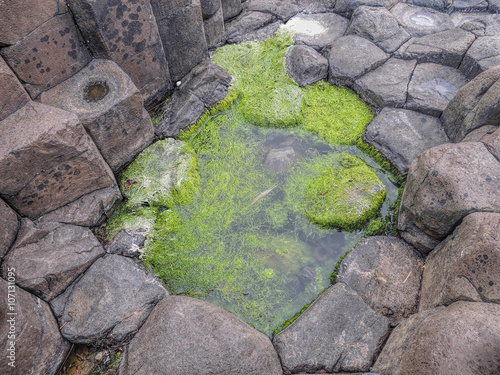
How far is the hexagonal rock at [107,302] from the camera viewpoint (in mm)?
2385

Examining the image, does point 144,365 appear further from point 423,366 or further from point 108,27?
point 108,27

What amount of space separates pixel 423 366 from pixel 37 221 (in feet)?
9.38

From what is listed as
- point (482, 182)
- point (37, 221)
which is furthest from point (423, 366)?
point (37, 221)

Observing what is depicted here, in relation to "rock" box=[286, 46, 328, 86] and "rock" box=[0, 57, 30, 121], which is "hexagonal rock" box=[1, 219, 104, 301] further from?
"rock" box=[286, 46, 328, 86]

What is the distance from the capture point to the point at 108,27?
2959mm

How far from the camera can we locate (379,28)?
4.12m

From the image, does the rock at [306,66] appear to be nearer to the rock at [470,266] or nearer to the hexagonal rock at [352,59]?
the hexagonal rock at [352,59]

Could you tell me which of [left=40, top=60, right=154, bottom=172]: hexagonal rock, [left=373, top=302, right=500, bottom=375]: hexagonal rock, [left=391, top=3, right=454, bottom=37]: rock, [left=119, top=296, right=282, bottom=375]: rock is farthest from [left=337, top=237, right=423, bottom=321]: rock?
[left=391, top=3, right=454, bottom=37]: rock

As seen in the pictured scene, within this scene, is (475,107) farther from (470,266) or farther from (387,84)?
(470,266)

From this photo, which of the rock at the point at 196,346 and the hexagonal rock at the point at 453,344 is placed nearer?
the hexagonal rock at the point at 453,344

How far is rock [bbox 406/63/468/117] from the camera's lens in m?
3.56

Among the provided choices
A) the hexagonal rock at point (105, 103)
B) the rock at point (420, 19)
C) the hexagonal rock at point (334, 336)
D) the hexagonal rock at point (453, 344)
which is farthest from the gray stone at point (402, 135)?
the hexagonal rock at point (105, 103)

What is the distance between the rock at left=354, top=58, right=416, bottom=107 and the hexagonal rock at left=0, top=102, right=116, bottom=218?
2925 mm

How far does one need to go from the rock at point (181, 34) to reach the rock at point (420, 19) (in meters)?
2.59
